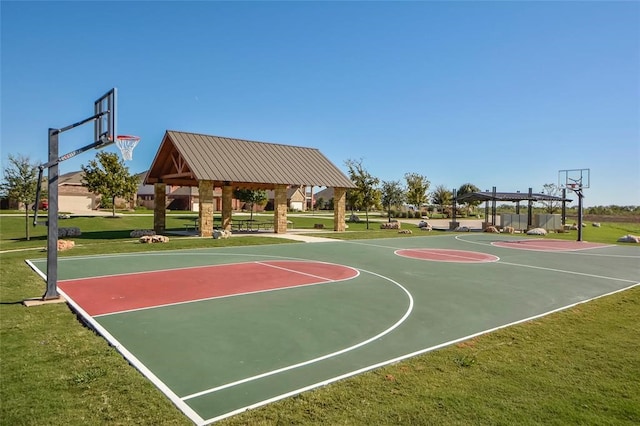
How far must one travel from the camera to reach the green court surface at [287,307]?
5.29 meters

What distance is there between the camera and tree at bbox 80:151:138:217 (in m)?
38.7

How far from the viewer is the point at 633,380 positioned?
5.27 meters

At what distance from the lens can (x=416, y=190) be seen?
52.2 metres

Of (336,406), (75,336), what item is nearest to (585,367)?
(336,406)

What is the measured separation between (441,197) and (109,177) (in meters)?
59.8

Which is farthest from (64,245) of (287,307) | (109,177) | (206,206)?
(109,177)

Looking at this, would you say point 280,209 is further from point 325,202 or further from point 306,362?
point 325,202

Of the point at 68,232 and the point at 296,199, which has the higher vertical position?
the point at 296,199

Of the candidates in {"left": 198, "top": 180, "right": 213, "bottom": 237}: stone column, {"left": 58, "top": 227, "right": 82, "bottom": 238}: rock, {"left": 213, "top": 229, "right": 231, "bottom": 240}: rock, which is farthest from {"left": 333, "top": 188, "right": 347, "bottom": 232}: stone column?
{"left": 58, "top": 227, "right": 82, "bottom": 238}: rock

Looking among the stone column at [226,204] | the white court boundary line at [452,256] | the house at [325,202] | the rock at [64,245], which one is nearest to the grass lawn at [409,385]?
the white court boundary line at [452,256]

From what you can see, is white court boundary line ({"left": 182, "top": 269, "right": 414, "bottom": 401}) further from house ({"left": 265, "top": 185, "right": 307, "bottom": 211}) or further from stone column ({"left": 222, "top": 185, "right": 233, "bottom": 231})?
house ({"left": 265, "top": 185, "right": 307, "bottom": 211})

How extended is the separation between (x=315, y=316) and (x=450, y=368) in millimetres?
3007

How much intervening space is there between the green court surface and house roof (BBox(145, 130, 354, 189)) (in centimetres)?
879

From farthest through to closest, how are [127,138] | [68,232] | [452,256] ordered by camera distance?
[68,232] < [452,256] < [127,138]
